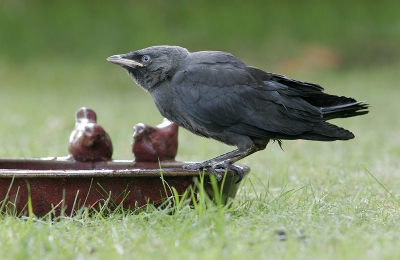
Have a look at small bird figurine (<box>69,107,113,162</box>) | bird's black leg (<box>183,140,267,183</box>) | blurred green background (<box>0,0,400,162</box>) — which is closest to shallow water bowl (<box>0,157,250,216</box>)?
bird's black leg (<box>183,140,267,183</box>)

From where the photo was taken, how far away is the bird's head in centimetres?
387

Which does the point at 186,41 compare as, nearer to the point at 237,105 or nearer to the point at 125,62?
the point at 125,62

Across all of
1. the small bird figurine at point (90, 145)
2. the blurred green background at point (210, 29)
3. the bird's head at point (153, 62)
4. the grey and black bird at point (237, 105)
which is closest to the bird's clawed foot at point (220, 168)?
the grey and black bird at point (237, 105)

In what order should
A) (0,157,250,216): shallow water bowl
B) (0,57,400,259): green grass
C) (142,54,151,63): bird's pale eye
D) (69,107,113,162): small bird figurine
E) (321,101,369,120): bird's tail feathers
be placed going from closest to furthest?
(0,57,400,259): green grass, (0,157,250,216): shallow water bowl, (321,101,369,120): bird's tail feathers, (142,54,151,63): bird's pale eye, (69,107,113,162): small bird figurine

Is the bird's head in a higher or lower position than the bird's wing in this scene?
higher

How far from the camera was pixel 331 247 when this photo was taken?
A: 8.80 feet

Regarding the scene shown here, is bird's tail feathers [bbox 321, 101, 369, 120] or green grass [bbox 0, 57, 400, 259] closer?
green grass [bbox 0, 57, 400, 259]

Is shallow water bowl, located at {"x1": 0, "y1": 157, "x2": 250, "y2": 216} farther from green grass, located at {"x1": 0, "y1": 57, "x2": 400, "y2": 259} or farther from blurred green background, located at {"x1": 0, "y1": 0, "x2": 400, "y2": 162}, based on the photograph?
blurred green background, located at {"x1": 0, "y1": 0, "x2": 400, "y2": 162}

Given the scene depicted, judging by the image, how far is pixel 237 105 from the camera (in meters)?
3.73

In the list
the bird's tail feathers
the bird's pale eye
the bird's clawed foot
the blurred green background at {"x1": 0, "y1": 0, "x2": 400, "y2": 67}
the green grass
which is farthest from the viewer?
the blurred green background at {"x1": 0, "y1": 0, "x2": 400, "y2": 67}

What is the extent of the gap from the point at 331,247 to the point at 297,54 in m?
13.4

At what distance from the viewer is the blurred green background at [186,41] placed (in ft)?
45.7

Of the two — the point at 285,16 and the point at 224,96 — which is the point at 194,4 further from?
the point at 224,96

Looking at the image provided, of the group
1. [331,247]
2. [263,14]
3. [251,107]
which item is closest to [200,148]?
[251,107]
